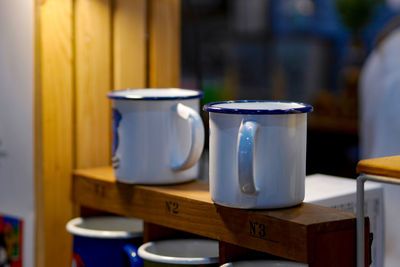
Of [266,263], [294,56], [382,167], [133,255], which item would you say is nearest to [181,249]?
[133,255]

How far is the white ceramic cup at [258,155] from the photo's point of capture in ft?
3.33

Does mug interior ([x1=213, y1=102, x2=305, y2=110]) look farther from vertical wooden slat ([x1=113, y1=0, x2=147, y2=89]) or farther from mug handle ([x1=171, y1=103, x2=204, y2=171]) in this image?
vertical wooden slat ([x1=113, y1=0, x2=147, y2=89])

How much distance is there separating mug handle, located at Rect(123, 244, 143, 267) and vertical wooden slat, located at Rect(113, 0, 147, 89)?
16.3 inches

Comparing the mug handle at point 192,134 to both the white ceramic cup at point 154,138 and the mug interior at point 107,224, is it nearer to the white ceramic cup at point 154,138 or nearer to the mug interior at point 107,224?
the white ceramic cup at point 154,138

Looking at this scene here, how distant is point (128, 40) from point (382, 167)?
75 centimetres

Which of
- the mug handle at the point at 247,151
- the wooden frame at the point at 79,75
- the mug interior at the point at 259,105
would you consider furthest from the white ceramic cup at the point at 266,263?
the wooden frame at the point at 79,75

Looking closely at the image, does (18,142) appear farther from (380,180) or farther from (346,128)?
(346,128)

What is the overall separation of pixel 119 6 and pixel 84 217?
0.46m

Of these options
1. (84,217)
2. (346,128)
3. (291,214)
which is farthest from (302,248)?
A: (346,128)

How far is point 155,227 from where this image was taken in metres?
1.25

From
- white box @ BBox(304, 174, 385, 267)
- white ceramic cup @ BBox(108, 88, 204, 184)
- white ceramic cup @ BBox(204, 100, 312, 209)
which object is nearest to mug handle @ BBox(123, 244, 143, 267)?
white ceramic cup @ BBox(108, 88, 204, 184)

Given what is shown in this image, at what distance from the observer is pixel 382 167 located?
93 centimetres

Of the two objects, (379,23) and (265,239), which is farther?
(379,23)

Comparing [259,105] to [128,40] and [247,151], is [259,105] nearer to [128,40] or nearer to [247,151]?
[247,151]
